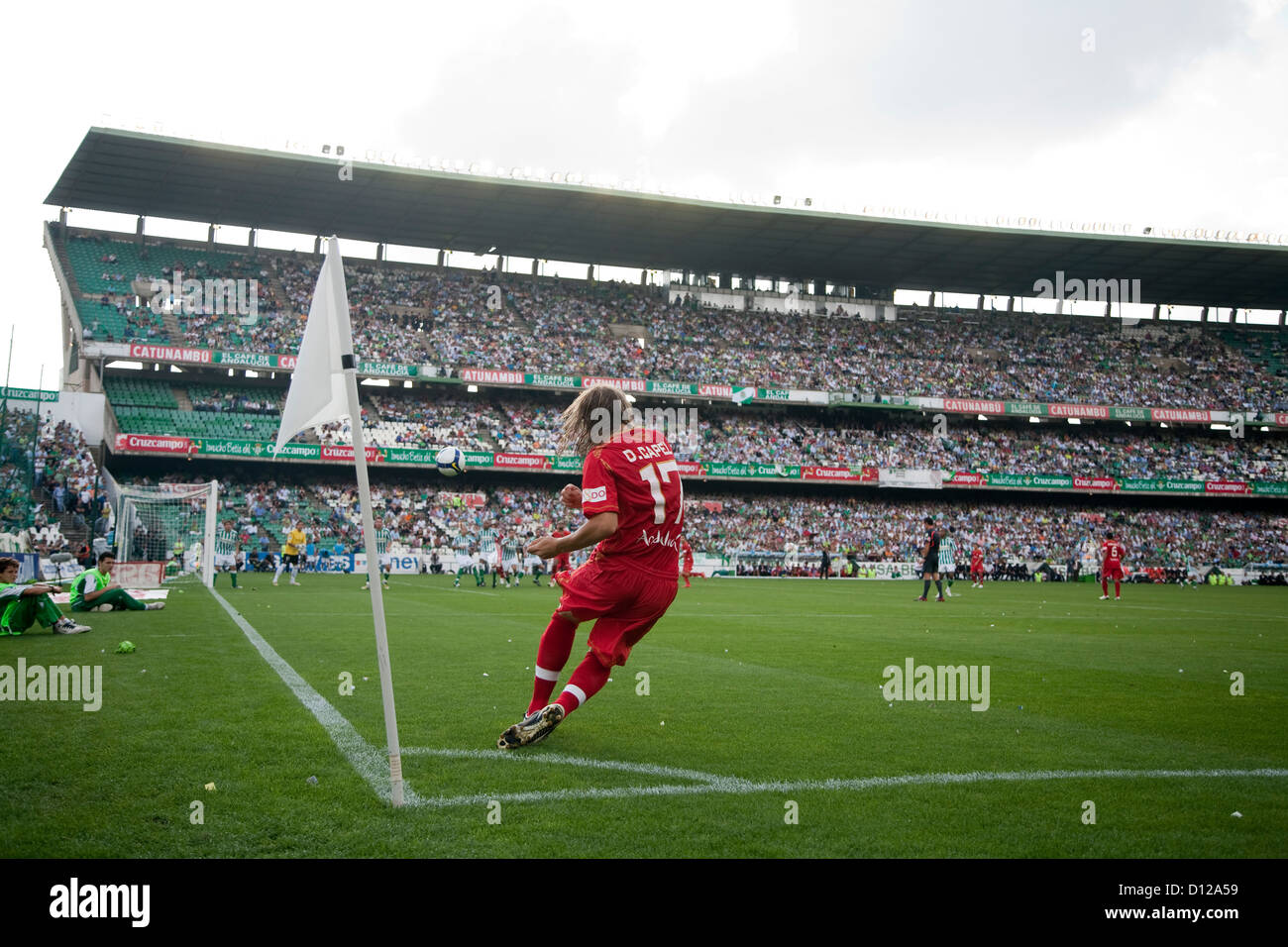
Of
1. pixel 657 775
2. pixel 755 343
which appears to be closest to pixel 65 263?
pixel 755 343

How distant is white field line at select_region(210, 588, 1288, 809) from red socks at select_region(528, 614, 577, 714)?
562mm

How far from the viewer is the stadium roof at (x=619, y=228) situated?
40.2 metres

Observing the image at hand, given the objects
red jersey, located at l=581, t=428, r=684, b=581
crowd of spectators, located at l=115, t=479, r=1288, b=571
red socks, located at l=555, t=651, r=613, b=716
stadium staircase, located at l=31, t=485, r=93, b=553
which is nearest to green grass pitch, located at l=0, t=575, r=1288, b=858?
red socks, located at l=555, t=651, r=613, b=716

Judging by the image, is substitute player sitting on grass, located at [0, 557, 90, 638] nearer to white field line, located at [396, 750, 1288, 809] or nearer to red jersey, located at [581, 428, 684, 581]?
white field line, located at [396, 750, 1288, 809]

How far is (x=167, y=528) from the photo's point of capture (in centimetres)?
3306

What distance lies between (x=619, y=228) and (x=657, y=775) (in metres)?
44.1

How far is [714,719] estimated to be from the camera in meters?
6.46

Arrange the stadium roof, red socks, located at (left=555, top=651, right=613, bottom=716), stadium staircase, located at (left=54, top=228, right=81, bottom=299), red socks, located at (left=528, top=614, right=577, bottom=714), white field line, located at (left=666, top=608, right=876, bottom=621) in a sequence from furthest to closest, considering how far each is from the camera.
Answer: stadium staircase, located at (left=54, top=228, right=81, bottom=299) < the stadium roof < white field line, located at (left=666, top=608, right=876, bottom=621) < red socks, located at (left=528, top=614, right=577, bottom=714) < red socks, located at (left=555, top=651, right=613, bottom=716)

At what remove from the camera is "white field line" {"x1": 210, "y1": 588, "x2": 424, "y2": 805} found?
Answer: 14.4 ft

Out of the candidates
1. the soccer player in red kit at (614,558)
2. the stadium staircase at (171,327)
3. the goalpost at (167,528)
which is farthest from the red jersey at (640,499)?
the stadium staircase at (171,327)

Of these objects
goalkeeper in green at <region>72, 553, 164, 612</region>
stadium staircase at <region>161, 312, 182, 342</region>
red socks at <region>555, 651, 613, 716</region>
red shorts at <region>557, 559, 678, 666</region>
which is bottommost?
goalkeeper in green at <region>72, 553, 164, 612</region>

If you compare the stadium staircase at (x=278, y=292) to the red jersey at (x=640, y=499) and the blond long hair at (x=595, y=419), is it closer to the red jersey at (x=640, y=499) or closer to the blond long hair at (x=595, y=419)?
the blond long hair at (x=595, y=419)

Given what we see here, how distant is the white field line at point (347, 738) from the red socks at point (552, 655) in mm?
1008
